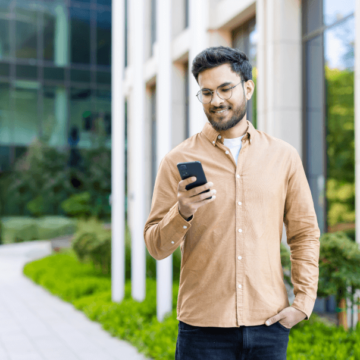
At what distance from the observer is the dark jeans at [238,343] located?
225 centimetres

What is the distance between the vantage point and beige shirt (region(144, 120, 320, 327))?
2.29 metres

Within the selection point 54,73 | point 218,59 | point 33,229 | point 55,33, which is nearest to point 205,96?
point 218,59

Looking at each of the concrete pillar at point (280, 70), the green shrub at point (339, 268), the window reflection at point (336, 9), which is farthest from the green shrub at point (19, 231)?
the green shrub at point (339, 268)

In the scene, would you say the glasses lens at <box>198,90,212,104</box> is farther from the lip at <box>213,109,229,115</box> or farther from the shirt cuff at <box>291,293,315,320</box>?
the shirt cuff at <box>291,293,315,320</box>

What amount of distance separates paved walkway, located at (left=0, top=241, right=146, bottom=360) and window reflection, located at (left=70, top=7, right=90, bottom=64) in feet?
50.6

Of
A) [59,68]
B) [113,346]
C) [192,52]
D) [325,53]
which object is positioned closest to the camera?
[113,346]

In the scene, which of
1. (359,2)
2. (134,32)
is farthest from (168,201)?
(134,32)

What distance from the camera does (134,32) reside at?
769 cm

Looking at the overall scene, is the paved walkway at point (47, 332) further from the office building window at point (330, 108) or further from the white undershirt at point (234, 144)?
the white undershirt at point (234, 144)

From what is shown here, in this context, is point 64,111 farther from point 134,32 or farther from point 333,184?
point 333,184

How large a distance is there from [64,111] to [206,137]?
2273cm

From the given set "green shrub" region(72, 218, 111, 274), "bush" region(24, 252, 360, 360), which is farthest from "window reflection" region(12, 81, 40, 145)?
"green shrub" region(72, 218, 111, 274)

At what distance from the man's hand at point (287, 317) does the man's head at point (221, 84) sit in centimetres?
87

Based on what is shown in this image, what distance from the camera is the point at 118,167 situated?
28.3 ft
